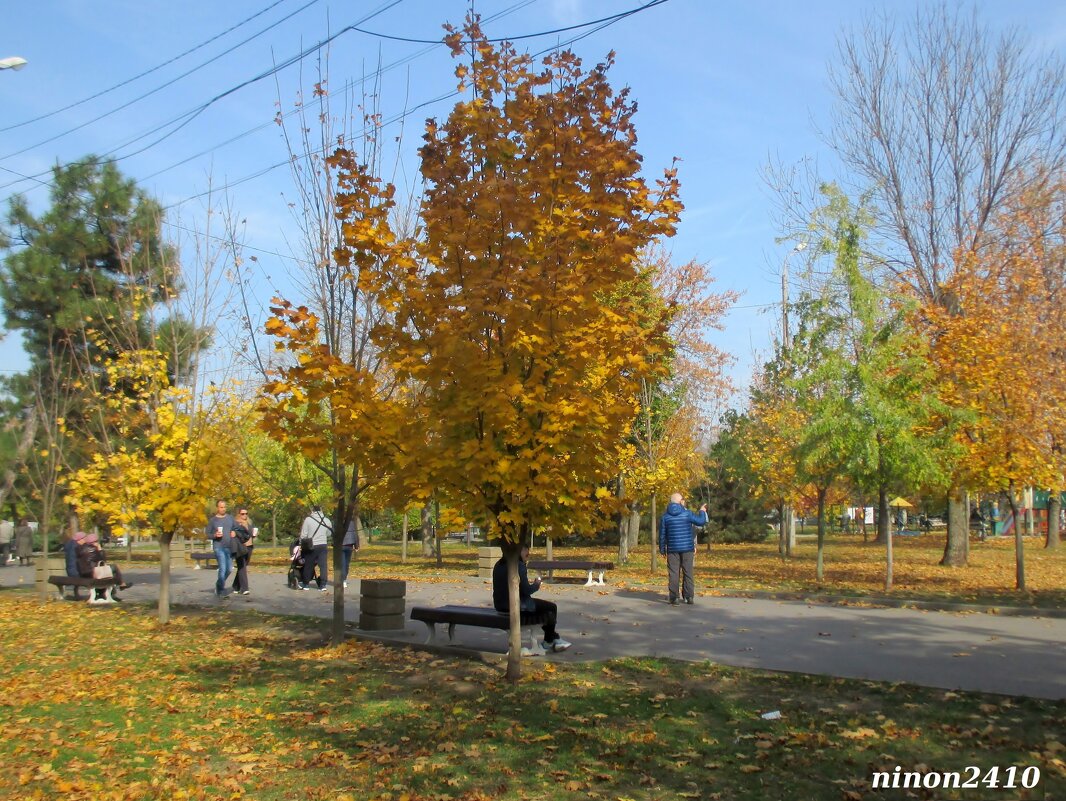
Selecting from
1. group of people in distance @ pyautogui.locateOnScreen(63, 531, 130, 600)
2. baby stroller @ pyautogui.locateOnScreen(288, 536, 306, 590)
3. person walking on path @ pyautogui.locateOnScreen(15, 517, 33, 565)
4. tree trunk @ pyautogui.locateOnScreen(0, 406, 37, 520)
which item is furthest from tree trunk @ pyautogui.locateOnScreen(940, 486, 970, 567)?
person walking on path @ pyautogui.locateOnScreen(15, 517, 33, 565)

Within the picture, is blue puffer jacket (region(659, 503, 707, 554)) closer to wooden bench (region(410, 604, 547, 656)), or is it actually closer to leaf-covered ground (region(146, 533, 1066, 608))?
leaf-covered ground (region(146, 533, 1066, 608))

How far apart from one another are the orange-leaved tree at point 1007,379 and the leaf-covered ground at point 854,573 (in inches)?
57.9

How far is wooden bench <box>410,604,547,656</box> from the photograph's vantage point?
10.5 meters

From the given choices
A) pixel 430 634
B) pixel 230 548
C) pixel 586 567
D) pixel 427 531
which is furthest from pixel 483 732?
pixel 427 531

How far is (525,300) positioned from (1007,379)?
12.4m

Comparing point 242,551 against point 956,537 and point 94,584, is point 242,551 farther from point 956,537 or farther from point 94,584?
point 956,537

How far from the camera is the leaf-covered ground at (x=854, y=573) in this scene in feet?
57.4

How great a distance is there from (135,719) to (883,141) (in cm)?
2526

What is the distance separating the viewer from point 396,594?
42.4ft

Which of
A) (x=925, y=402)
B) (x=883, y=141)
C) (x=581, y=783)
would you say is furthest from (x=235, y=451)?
(x=883, y=141)

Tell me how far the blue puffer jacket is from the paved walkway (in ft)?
3.22

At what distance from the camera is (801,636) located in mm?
11812

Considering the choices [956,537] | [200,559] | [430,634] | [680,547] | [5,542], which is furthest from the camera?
[5,542]

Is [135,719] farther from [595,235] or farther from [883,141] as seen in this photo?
[883,141]
